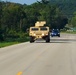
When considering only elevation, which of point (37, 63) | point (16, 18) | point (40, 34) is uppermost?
point (37, 63)

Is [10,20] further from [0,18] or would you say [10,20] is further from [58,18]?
[58,18]

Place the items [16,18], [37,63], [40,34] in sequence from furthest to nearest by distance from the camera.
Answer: [16,18]
[40,34]
[37,63]

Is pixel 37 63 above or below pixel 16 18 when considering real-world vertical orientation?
above

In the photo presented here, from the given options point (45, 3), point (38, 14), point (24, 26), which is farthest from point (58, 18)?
point (24, 26)

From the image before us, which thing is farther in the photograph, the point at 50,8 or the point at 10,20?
the point at 50,8

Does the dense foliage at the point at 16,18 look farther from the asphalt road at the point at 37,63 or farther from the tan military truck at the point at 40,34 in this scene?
the asphalt road at the point at 37,63

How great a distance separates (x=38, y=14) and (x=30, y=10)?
3.62m

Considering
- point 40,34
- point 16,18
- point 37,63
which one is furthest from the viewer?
point 16,18

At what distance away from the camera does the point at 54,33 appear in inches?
3386

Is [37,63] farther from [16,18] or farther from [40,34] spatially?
[16,18]

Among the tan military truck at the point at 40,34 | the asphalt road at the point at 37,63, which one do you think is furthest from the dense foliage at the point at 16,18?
the asphalt road at the point at 37,63

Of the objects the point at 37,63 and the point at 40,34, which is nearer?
the point at 37,63

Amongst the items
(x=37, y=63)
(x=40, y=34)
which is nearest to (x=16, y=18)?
(x=40, y=34)

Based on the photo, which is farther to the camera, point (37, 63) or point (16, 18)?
point (16, 18)
